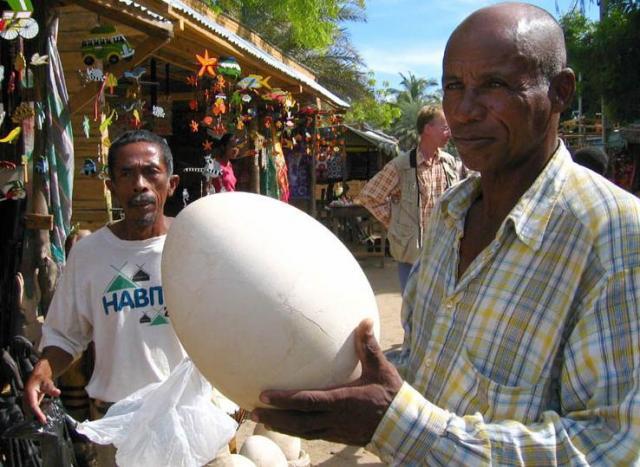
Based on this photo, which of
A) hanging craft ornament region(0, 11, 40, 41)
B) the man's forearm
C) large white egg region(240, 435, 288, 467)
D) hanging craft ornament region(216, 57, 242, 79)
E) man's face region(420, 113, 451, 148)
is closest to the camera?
the man's forearm

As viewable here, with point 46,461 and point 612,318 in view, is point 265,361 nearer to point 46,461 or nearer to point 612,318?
point 612,318

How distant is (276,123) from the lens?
10414 mm

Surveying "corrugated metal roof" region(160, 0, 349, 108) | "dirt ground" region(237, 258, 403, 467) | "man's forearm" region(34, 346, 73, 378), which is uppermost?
"corrugated metal roof" region(160, 0, 349, 108)

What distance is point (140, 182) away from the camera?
8.52ft

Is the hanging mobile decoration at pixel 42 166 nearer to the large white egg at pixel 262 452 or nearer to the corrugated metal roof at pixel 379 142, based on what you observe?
the large white egg at pixel 262 452

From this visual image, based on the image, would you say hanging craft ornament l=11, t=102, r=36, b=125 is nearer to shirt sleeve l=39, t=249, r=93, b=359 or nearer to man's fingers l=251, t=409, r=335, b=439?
shirt sleeve l=39, t=249, r=93, b=359

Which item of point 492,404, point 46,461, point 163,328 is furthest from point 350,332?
point 46,461

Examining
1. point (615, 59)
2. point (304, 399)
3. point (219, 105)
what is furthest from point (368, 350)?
point (615, 59)

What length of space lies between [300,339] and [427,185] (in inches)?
150

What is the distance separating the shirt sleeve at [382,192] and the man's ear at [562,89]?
376 centimetres

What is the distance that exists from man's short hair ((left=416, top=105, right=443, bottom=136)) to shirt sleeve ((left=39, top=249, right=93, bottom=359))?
9.83ft

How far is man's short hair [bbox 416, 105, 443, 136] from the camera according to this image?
483 cm

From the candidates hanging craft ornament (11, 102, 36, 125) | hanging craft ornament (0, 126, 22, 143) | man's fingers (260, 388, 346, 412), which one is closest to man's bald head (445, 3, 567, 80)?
man's fingers (260, 388, 346, 412)

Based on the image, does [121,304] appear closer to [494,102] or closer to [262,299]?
[262,299]
